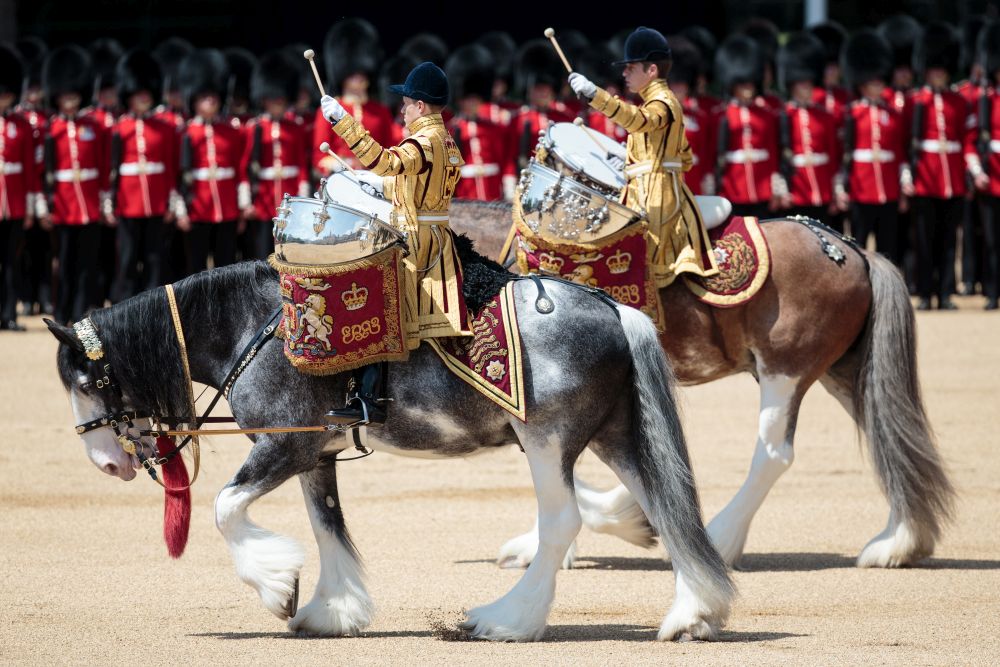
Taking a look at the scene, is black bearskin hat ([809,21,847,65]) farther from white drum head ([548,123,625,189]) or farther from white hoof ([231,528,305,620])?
white hoof ([231,528,305,620])

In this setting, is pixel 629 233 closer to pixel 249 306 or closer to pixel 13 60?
pixel 249 306

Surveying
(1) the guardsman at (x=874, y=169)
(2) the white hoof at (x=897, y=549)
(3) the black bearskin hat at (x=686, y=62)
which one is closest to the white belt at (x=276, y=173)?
(3) the black bearskin hat at (x=686, y=62)

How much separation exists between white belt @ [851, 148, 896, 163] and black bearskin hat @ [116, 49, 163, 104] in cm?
556

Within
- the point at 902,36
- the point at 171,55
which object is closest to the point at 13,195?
the point at 171,55

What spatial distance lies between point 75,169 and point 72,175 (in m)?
0.05

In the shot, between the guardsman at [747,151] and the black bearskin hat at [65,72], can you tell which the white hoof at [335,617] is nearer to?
the guardsman at [747,151]

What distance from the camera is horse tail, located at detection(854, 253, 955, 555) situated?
6664 millimetres

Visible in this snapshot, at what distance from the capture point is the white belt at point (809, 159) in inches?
557

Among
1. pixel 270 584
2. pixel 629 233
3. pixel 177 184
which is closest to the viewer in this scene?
pixel 270 584

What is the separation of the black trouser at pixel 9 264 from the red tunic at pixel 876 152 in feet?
20.8

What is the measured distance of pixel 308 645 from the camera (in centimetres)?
535

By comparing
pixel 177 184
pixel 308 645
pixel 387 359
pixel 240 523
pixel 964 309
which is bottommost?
pixel 964 309

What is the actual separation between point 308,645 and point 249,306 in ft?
3.44

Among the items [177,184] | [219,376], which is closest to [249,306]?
[219,376]
